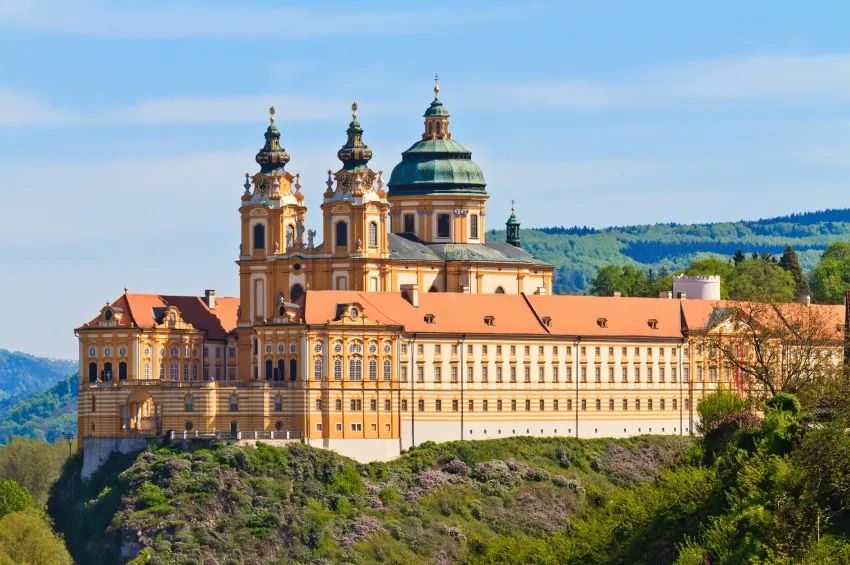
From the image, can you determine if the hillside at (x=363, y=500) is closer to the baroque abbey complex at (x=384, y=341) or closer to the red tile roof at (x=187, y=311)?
the baroque abbey complex at (x=384, y=341)

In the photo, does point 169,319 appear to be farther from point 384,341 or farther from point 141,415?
point 384,341

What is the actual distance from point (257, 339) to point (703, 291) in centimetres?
3596

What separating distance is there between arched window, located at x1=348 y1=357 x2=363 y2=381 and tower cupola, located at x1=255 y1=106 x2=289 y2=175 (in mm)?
15405

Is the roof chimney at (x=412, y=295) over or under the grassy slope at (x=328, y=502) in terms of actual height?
over

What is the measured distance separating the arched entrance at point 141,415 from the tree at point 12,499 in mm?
8035

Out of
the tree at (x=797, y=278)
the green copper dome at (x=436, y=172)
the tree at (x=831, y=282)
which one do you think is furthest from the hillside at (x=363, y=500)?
the tree at (x=831, y=282)

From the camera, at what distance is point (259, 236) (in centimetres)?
15262

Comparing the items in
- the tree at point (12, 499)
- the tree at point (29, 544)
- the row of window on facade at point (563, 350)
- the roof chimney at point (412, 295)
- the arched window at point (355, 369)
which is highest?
the roof chimney at point (412, 295)

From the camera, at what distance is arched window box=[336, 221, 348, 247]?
150625 mm

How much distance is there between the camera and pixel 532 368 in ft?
494

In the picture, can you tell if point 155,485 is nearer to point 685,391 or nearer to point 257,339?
point 257,339

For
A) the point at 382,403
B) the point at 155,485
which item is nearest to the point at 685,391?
the point at 382,403

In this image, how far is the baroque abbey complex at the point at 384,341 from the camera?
143375 mm

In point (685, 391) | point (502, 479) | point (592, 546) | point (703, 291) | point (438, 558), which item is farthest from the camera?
point (703, 291)
